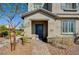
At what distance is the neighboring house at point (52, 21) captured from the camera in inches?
191

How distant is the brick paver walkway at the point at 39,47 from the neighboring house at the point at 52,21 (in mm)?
97

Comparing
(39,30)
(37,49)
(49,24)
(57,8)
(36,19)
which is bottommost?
(37,49)

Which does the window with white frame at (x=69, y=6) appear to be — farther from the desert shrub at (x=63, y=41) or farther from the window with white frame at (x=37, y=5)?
the desert shrub at (x=63, y=41)

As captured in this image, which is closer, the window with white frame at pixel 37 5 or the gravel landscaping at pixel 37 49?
the gravel landscaping at pixel 37 49

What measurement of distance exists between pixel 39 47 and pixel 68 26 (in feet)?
2.36

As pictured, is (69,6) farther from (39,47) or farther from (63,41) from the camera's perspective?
(39,47)

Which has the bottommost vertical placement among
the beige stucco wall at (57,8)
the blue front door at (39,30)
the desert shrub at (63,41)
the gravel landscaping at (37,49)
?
the gravel landscaping at (37,49)

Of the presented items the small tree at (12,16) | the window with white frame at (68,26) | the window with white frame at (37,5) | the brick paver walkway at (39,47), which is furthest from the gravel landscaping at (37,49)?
the window with white frame at (37,5)

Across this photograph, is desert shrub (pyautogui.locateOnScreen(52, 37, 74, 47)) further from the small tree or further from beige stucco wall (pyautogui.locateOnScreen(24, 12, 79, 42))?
the small tree

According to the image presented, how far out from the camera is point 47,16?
493 cm

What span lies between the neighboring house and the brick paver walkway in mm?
97

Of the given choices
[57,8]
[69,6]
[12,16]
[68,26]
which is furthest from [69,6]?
[12,16]

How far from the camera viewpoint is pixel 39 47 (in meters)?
4.82

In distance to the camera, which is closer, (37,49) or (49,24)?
(37,49)
